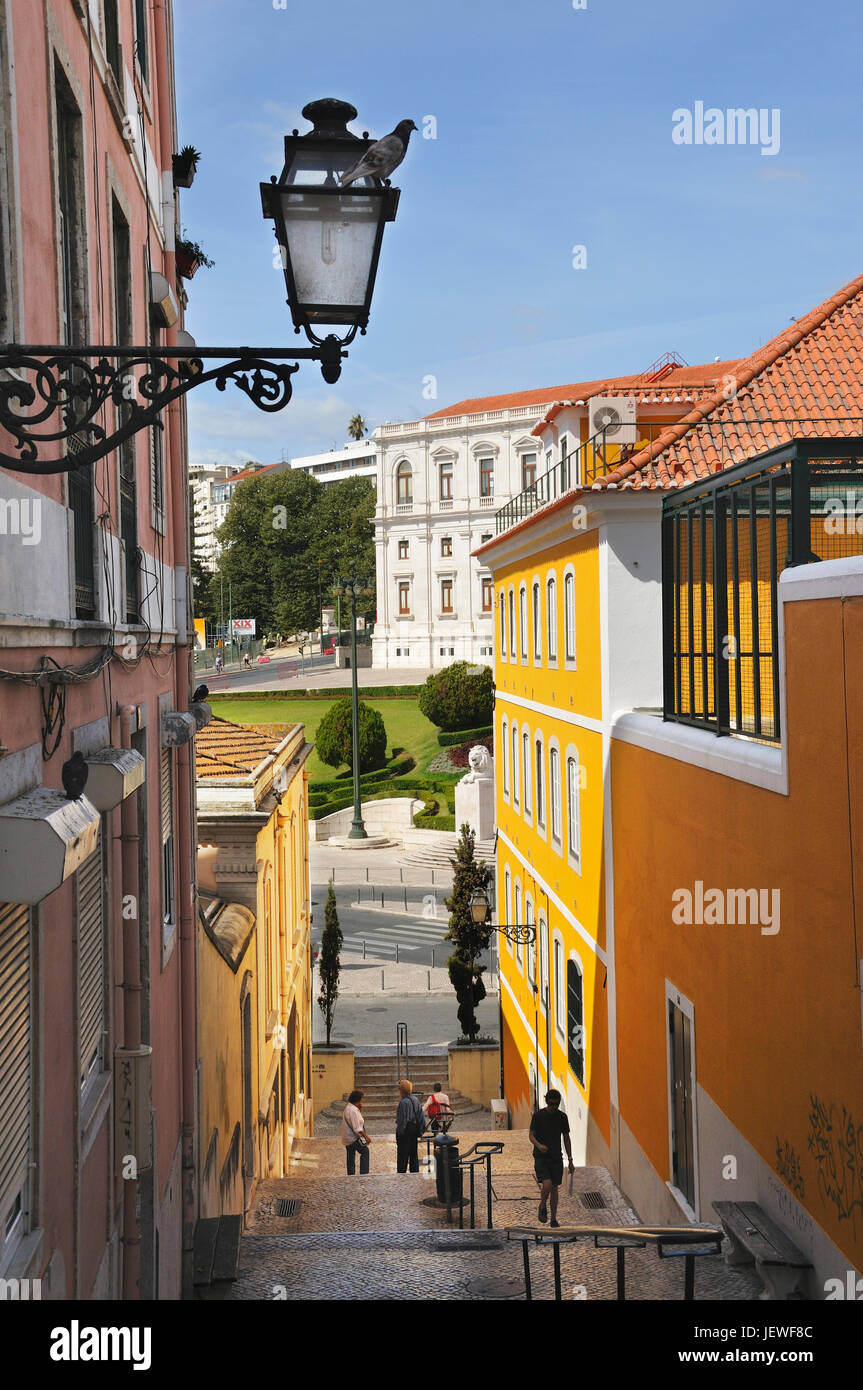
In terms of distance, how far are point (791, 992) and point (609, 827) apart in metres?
6.98

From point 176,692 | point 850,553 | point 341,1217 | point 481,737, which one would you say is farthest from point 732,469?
point 481,737

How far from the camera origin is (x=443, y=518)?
76.2m

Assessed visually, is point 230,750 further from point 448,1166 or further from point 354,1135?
point 448,1166

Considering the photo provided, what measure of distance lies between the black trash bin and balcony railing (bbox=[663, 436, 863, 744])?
5.16 meters

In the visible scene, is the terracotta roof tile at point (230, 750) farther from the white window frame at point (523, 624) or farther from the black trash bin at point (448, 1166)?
the white window frame at point (523, 624)

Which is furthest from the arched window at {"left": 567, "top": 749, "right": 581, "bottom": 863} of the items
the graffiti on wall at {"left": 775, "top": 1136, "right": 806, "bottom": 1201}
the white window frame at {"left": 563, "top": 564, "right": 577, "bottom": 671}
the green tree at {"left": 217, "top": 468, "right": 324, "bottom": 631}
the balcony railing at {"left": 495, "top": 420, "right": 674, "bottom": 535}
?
the green tree at {"left": 217, "top": 468, "right": 324, "bottom": 631}

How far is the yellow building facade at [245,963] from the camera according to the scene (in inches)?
454

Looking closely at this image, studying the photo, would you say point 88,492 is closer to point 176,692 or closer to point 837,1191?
point 176,692

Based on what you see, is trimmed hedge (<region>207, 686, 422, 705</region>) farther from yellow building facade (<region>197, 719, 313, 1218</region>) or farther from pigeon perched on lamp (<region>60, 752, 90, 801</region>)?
pigeon perched on lamp (<region>60, 752, 90, 801</region>)

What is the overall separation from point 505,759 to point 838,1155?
63.6ft

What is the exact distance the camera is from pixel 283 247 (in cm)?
390

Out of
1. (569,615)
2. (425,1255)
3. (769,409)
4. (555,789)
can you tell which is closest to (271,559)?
(555,789)

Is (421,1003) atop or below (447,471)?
below

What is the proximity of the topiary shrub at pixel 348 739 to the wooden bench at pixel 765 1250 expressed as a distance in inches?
1685
